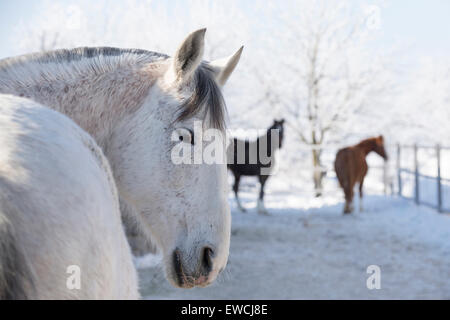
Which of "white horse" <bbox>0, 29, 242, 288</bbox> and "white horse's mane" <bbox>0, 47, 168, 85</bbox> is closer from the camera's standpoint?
"white horse" <bbox>0, 29, 242, 288</bbox>

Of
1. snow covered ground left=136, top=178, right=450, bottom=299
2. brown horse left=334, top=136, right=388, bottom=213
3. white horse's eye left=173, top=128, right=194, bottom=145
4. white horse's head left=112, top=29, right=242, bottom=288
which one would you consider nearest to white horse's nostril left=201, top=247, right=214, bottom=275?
white horse's head left=112, top=29, right=242, bottom=288

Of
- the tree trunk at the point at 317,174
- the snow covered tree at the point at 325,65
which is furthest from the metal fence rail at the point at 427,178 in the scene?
the snow covered tree at the point at 325,65

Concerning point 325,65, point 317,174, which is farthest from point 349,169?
point 325,65

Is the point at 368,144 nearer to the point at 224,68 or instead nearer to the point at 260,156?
the point at 260,156

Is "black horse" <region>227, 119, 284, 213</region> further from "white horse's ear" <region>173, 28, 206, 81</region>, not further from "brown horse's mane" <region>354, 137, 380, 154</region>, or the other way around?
"white horse's ear" <region>173, 28, 206, 81</region>

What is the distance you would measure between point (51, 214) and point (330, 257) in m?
6.19

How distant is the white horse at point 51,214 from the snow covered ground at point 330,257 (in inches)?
66.8

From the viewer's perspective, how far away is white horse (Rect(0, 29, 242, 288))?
4.52ft

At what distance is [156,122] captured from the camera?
1472mm

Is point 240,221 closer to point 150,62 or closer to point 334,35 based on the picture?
point 150,62

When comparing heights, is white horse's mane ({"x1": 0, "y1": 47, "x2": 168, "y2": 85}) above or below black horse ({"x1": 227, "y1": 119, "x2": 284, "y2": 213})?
above

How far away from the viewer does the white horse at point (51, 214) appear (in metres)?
0.66

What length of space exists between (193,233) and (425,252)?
600 cm
